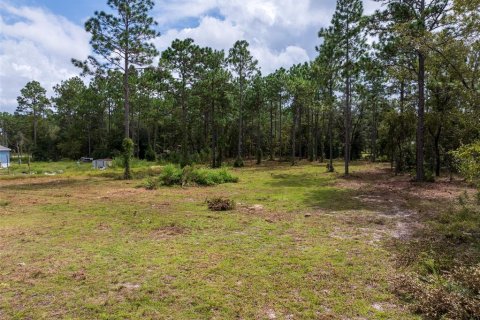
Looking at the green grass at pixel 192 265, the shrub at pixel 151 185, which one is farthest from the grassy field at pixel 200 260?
the shrub at pixel 151 185

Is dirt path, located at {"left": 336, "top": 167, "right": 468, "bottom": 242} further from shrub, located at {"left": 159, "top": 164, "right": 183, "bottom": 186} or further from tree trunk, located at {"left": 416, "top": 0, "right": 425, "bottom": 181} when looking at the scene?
shrub, located at {"left": 159, "top": 164, "right": 183, "bottom": 186}

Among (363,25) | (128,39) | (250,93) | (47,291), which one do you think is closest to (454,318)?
(47,291)

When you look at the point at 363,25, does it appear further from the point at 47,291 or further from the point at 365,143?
the point at 365,143

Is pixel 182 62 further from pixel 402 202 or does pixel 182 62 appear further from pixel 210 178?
pixel 402 202

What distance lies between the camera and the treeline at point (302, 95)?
13172mm

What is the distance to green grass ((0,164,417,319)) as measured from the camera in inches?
146

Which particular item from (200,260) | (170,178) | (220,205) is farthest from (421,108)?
(200,260)

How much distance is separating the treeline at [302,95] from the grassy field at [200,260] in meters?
4.24

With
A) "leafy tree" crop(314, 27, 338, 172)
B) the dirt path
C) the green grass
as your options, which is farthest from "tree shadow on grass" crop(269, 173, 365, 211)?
"leafy tree" crop(314, 27, 338, 172)

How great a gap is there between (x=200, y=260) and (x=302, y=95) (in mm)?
28407

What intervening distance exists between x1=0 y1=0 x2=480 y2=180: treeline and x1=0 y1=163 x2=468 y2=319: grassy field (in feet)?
13.9

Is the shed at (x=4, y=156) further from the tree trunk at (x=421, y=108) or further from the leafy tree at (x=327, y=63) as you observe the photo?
the tree trunk at (x=421, y=108)

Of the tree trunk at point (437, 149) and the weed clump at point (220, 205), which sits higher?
the tree trunk at point (437, 149)

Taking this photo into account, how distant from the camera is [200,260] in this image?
17.3ft
